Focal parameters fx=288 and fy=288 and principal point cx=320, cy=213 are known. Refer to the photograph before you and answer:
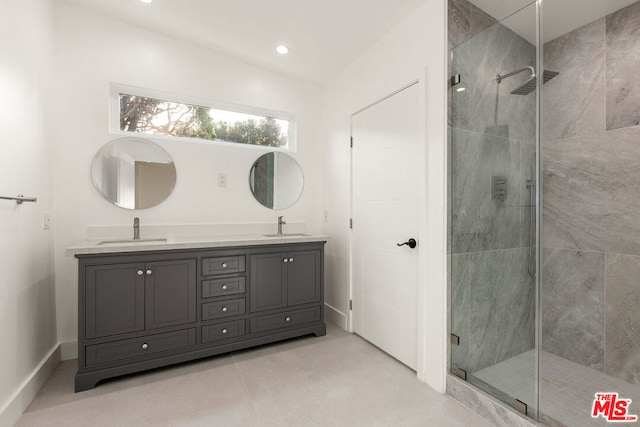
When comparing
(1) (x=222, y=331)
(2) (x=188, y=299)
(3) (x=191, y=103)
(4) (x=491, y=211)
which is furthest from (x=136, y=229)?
(4) (x=491, y=211)

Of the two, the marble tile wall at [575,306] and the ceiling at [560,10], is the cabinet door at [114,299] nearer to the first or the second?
the ceiling at [560,10]

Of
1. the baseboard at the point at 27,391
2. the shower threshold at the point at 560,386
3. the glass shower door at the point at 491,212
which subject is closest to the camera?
the baseboard at the point at 27,391

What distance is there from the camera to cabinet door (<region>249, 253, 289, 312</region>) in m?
2.47

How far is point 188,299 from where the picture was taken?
2205 millimetres

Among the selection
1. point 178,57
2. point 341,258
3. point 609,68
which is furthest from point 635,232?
point 178,57

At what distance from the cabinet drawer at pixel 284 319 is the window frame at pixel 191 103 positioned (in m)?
1.70

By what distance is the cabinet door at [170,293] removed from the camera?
2076mm

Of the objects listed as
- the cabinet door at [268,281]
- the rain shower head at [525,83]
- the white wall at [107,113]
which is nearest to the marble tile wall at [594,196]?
the rain shower head at [525,83]

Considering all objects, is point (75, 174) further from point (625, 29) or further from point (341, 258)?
point (625, 29)

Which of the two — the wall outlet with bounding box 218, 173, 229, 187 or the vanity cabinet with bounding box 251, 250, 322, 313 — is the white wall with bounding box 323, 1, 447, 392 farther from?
the wall outlet with bounding box 218, 173, 229, 187

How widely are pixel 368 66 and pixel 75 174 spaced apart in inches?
105

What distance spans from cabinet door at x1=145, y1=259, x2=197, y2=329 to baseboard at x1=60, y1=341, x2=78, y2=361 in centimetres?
85

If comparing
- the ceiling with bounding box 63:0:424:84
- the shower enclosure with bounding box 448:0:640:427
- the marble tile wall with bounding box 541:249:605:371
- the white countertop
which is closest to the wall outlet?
the white countertop

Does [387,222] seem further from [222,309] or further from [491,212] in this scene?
[222,309]
